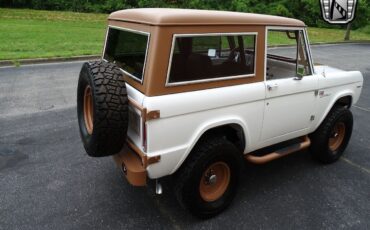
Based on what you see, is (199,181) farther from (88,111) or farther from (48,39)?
(48,39)

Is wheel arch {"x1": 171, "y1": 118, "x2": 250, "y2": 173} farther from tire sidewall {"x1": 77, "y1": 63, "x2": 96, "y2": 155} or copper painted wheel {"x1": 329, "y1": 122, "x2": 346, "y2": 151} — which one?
copper painted wheel {"x1": 329, "y1": 122, "x2": 346, "y2": 151}

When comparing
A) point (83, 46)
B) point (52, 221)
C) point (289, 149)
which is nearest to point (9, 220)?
point (52, 221)

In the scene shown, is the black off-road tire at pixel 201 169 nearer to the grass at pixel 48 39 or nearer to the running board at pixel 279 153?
A: the running board at pixel 279 153

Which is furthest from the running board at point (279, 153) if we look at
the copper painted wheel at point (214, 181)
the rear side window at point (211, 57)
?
the rear side window at point (211, 57)

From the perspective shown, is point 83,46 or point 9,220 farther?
point 83,46

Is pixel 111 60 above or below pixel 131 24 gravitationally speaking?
below

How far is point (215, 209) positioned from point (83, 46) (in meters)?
10.7

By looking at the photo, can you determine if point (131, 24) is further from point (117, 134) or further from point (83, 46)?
point (83, 46)

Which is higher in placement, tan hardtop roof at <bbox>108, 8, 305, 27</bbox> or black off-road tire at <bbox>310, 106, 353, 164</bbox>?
tan hardtop roof at <bbox>108, 8, 305, 27</bbox>

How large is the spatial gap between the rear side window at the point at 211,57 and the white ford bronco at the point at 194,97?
1 centimetres

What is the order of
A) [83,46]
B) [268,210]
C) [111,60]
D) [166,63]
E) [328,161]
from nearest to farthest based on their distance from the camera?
[166,63], [268,210], [111,60], [328,161], [83,46]

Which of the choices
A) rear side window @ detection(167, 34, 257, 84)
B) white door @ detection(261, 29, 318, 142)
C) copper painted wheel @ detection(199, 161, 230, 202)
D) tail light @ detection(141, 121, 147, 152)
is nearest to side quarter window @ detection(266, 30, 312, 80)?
white door @ detection(261, 29, 318, 142)

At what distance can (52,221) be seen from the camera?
340cm

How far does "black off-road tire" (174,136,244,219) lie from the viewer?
3.26 metres
